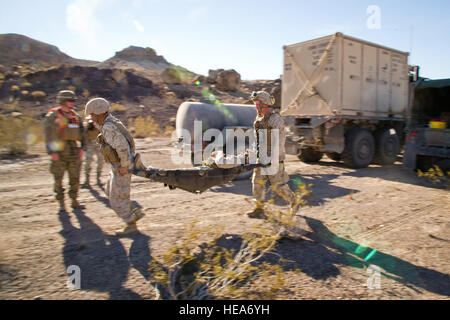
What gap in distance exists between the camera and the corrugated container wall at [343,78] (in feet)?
25.7

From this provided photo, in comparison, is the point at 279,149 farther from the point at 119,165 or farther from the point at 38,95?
the point at 38,95

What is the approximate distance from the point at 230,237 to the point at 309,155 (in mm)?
6390

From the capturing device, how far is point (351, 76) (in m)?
8.04

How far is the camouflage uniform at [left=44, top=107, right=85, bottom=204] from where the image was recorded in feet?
14.8

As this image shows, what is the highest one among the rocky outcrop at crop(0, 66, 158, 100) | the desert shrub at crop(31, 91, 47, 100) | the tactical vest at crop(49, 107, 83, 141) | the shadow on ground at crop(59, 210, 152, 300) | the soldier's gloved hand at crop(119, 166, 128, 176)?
the rocky outcrop at crop(0, 66, 158, 100)

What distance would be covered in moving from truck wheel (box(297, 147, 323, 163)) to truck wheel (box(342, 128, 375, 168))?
39.9 inches

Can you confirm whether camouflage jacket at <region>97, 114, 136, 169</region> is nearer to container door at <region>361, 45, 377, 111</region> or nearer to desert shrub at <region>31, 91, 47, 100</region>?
container door at <region>361, 45, 377, 111</region>

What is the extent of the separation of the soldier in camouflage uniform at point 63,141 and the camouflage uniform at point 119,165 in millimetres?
1476

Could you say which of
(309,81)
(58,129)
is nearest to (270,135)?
(58,129)

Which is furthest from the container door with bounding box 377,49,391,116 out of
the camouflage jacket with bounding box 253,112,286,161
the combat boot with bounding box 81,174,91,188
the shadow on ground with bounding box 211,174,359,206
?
the combat boot with bounding box 81,174,91,188

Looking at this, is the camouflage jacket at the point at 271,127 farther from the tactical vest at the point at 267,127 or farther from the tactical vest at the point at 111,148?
the tactical vest at the point at 111,148

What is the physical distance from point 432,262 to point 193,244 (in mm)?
2715
